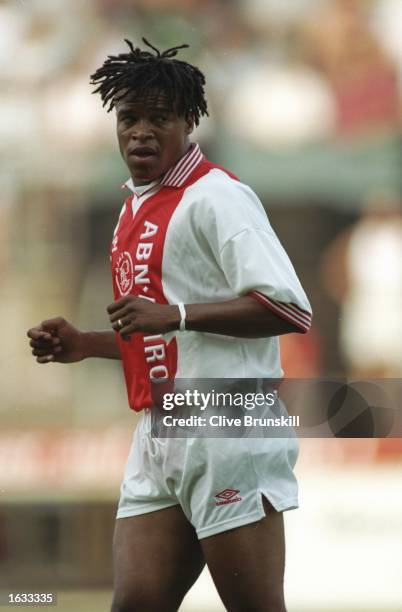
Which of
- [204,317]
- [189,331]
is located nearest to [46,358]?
[189,331]

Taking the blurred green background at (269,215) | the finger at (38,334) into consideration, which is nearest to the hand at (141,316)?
the finger at (38,334)

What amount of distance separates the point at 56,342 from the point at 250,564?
74 cm

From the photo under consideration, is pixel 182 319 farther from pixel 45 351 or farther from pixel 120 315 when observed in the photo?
pixel 45 351

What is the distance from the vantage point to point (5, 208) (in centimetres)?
595

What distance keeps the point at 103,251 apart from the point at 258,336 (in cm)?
321

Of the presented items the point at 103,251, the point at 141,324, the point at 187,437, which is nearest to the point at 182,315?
the point at 141,324

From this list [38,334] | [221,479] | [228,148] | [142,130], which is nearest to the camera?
[221,479]

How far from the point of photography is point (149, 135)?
9.54 feet

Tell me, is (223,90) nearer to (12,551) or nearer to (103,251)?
(103,251)

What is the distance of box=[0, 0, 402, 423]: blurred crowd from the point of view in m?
5.80

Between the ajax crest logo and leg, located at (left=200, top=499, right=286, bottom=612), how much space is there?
1.85 feet

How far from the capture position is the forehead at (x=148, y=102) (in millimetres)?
2922

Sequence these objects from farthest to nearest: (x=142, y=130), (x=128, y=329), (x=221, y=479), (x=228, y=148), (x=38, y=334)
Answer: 1. (x=228, y=148)
2. (x=38, y=334)
3. (x=142, y=130)
4. (x=221, y=479)
5. (x=128, y=329)

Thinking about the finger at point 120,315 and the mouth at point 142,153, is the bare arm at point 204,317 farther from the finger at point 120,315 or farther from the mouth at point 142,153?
the mouth at point 142,153
